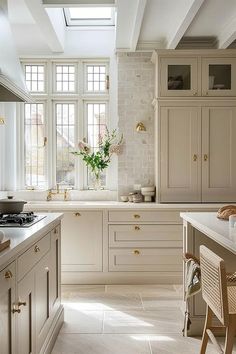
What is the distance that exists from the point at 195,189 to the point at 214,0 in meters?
2.12

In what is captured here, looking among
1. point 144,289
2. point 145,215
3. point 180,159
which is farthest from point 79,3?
point 144,289

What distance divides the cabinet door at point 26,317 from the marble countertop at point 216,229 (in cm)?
111

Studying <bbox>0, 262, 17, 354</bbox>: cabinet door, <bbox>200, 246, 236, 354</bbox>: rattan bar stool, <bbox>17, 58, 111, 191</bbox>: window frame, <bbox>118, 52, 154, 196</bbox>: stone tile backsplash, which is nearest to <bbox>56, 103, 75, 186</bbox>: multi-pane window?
<bbox>17, 58, 111, 191</bbox>: window frame

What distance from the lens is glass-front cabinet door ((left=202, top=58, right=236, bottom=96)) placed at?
4.79 m

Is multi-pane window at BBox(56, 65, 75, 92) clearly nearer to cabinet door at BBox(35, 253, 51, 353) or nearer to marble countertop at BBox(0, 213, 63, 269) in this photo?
marble countertop at BBox(0, 213, 63, 269)

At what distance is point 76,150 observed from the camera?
5.45 meters

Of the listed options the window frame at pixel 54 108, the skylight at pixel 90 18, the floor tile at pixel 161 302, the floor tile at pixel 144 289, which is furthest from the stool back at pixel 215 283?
the skylight at pixel 90 18

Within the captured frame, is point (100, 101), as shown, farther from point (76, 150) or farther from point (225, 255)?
point (225, 255)

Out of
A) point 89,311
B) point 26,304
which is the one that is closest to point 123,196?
point 89,311

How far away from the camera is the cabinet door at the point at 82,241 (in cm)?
466

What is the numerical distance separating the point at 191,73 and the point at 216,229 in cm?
277

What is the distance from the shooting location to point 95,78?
551 centimetres

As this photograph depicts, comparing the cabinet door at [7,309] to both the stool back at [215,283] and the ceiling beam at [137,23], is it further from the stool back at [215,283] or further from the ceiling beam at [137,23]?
the ceiling beam at [137,23]

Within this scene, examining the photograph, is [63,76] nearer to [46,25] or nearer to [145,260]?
[46,25]
